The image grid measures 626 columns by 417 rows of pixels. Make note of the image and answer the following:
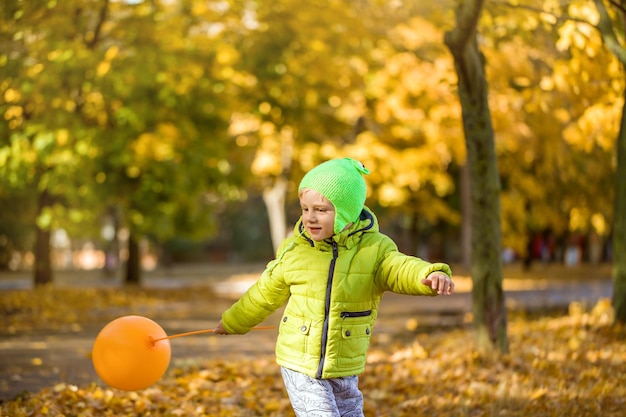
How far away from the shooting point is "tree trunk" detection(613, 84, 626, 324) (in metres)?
11.1

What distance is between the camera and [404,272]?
4363 mm

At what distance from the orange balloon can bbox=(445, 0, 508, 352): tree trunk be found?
472 centimetres

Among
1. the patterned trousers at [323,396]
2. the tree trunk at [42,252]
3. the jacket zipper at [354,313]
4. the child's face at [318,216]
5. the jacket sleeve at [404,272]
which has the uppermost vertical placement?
the child's face at [318,216]

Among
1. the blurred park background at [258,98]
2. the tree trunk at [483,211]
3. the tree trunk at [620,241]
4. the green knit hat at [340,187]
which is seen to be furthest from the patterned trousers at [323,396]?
the tree trunk at [620,241]

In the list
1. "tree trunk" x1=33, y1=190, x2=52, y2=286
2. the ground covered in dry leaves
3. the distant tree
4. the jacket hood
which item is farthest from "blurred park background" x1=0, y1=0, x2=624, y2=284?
the jacket hood

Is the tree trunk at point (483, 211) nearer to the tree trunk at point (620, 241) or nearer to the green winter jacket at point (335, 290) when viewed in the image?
the tree trunk at point (620, 241)

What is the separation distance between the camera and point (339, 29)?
15.7m

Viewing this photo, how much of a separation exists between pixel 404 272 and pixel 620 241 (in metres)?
7.69

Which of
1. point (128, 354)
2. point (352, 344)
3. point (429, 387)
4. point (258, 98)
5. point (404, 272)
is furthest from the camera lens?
point (258, 98)

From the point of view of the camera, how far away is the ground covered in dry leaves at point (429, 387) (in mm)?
6781

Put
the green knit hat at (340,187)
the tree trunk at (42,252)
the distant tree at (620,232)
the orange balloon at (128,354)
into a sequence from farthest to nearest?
the tree trunk at (42,252) → the distant tree at (620,232) → the orange balloon at (128,354) → the green knit hat at (340,187)

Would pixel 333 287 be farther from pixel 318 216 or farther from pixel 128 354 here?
pixel 128 354

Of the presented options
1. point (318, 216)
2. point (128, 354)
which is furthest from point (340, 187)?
point (128, 354)

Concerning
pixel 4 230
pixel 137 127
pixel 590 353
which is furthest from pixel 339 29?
pixel 4 230
